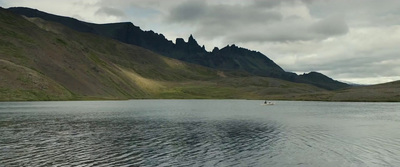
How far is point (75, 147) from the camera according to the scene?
5103cm

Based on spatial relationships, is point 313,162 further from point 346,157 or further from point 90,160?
point 90,160

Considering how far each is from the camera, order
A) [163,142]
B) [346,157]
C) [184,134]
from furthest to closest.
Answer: [184,134]
[163,142]
[346,157]

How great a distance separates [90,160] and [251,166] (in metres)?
19.5

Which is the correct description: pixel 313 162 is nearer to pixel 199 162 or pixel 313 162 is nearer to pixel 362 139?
pixel 199 162

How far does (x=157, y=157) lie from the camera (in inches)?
1730

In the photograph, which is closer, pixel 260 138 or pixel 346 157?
pixel 346 157

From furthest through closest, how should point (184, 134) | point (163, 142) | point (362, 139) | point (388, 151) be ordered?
point (184, 134) < point (362, 139) < point (163, 142) < point (388, 151)

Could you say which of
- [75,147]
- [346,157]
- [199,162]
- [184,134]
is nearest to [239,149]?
[199,162]

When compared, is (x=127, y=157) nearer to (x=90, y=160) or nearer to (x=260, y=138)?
(x=90, y=160)

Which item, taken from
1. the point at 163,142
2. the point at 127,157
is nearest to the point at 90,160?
the point at 127,157

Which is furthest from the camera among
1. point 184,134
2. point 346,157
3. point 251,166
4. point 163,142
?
point 184,134

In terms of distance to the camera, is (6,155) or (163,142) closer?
(6,155)

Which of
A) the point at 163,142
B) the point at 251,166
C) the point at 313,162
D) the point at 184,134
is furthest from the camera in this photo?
the point at 184,134

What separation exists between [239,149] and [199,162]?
1152 centimetres
